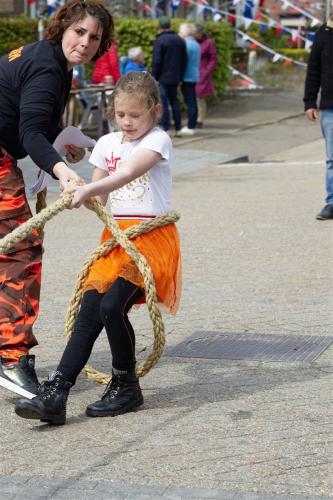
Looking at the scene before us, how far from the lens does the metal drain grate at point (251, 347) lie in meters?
5.60

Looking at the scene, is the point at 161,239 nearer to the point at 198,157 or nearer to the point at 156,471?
the point at 156,471

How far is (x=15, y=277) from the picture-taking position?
4.86 metres

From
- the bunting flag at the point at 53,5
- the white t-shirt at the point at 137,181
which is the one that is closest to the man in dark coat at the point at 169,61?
the bunting flag at the point at 53,5

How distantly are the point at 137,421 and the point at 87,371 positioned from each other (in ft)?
1.34

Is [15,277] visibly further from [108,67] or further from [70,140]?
[108,67]

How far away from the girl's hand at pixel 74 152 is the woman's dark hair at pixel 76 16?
47cm

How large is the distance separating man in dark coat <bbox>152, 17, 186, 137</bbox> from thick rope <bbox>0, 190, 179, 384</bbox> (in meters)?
12.7

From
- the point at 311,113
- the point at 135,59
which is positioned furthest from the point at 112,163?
the point at 135,59

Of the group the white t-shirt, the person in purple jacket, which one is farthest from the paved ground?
the person in purple jacket

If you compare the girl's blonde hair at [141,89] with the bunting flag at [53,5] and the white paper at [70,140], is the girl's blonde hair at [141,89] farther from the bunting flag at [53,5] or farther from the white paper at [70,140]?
the bunting flag at [53,5]

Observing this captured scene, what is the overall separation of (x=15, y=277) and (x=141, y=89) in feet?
3.27

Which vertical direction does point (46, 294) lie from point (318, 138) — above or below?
above

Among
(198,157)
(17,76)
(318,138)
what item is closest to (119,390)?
(17,76)

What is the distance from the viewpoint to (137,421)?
4.59 m
